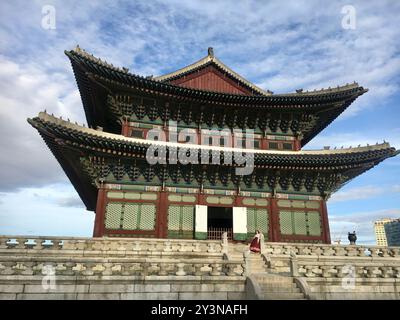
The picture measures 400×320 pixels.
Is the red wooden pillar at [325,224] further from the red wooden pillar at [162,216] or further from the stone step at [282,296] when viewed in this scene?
the stone step at [282,296]

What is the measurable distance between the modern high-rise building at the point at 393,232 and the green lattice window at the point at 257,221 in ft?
419

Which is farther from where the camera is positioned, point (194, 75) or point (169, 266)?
point (194, 75)

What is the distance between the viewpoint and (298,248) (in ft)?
53.1

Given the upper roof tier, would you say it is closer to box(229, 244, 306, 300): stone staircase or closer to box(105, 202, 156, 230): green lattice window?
box(105, 202, 156, 230): green lattice window

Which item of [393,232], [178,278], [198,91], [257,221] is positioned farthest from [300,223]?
[393,232]

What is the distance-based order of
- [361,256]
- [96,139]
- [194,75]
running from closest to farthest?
[361,256] < [96,139] < [194,75]

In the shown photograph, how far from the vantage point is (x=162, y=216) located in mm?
18609

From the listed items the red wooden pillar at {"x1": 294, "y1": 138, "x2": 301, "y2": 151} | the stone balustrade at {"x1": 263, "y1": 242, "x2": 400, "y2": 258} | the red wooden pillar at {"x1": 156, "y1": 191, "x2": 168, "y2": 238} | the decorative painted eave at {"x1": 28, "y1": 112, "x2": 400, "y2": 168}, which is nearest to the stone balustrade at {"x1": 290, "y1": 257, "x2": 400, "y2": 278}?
the stone balustrade at {"x1": 263, "y1": 242, "x2": 400, "y2": 258}

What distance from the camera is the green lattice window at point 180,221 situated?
18578 millimetres

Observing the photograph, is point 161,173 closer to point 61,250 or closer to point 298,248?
point 61,250

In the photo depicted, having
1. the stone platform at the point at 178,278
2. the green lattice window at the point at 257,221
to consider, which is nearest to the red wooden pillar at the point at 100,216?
the stone platform at the point at 178,278

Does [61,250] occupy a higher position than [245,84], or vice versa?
[245,84]
